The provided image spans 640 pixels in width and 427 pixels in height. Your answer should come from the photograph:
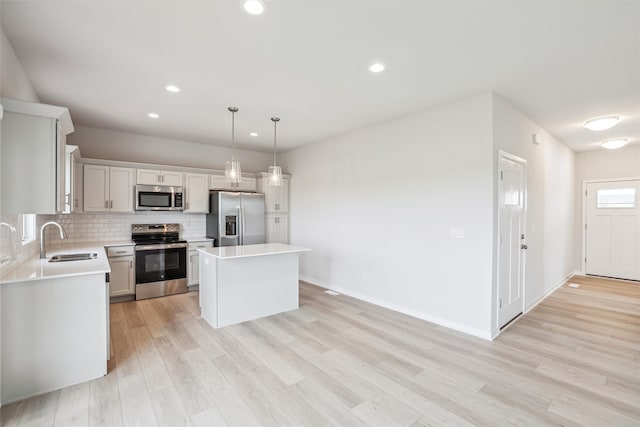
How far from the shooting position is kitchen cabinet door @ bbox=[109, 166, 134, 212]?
4719 mm

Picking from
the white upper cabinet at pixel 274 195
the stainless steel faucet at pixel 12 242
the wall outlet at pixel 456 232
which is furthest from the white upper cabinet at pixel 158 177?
the wall outlet at pixel 456 232

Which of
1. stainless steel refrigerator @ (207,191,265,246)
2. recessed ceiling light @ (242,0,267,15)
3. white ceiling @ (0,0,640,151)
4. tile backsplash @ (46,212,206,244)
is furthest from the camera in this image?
stainless steel refrigerator @ (207,191,265,246)

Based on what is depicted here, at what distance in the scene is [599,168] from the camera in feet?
20.5

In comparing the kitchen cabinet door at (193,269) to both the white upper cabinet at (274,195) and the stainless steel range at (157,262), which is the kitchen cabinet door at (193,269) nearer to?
the stainless steel range at (157,262)

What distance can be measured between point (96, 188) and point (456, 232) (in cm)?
522

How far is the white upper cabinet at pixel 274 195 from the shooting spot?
6.16m

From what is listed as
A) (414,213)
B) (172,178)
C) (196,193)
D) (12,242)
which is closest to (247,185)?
(196,193)

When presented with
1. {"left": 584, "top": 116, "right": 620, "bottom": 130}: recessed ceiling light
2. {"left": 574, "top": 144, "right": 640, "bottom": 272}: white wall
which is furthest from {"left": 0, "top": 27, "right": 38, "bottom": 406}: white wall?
{"left": 574, "top": 144, "right": 640, "bottom": 272}: white wall

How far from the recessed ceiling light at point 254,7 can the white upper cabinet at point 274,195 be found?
164 inches

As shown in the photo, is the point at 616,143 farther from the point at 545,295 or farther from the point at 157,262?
the point at 157,262

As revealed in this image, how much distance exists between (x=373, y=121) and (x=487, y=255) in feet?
7.84

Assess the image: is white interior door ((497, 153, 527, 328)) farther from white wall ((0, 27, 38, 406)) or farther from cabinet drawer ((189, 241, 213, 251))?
white wall ((0, 27, 38, 406))

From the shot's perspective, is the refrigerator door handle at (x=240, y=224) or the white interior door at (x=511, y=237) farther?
the refrigerator door handle at (x=240, y=224)

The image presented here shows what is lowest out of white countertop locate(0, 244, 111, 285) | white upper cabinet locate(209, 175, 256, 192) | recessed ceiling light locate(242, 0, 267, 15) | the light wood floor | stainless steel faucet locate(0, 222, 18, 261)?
the light wood floor
